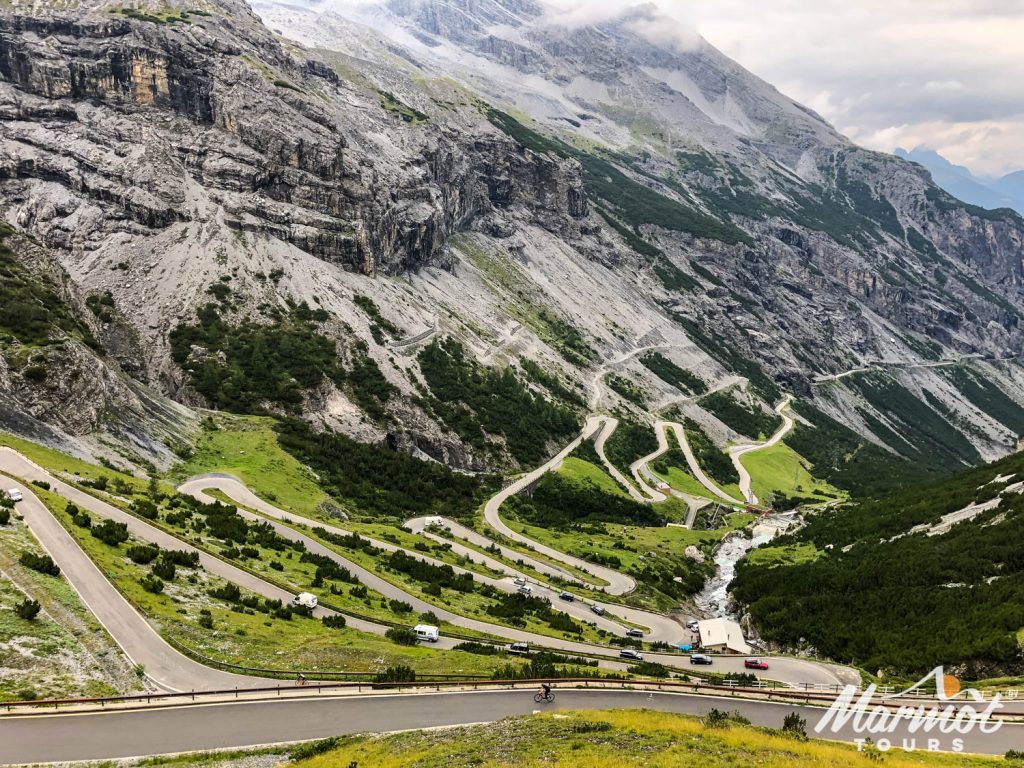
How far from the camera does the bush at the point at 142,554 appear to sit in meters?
41.0

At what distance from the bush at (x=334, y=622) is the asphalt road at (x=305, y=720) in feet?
38.3

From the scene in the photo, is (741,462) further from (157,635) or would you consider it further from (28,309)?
(157,635)

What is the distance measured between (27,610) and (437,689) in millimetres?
19726

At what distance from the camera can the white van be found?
44.1 metres

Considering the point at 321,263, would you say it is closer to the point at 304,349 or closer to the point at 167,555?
the point at 304,349

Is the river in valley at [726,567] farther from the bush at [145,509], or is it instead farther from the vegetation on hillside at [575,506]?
the bush at [145,509]

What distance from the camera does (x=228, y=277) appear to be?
12950 cm

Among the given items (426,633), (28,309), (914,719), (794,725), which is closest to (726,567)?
(426,633)

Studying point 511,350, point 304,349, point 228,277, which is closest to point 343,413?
point 304,349

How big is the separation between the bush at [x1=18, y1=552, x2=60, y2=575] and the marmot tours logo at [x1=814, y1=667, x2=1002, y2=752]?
40233 mm

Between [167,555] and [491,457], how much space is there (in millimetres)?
86724

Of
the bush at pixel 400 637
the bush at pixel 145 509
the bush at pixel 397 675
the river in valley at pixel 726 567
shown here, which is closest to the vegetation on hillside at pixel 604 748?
the bush at pixel 397 675

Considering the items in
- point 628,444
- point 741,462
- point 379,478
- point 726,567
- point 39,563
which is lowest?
point 379,478

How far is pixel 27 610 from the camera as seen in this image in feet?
99.2
